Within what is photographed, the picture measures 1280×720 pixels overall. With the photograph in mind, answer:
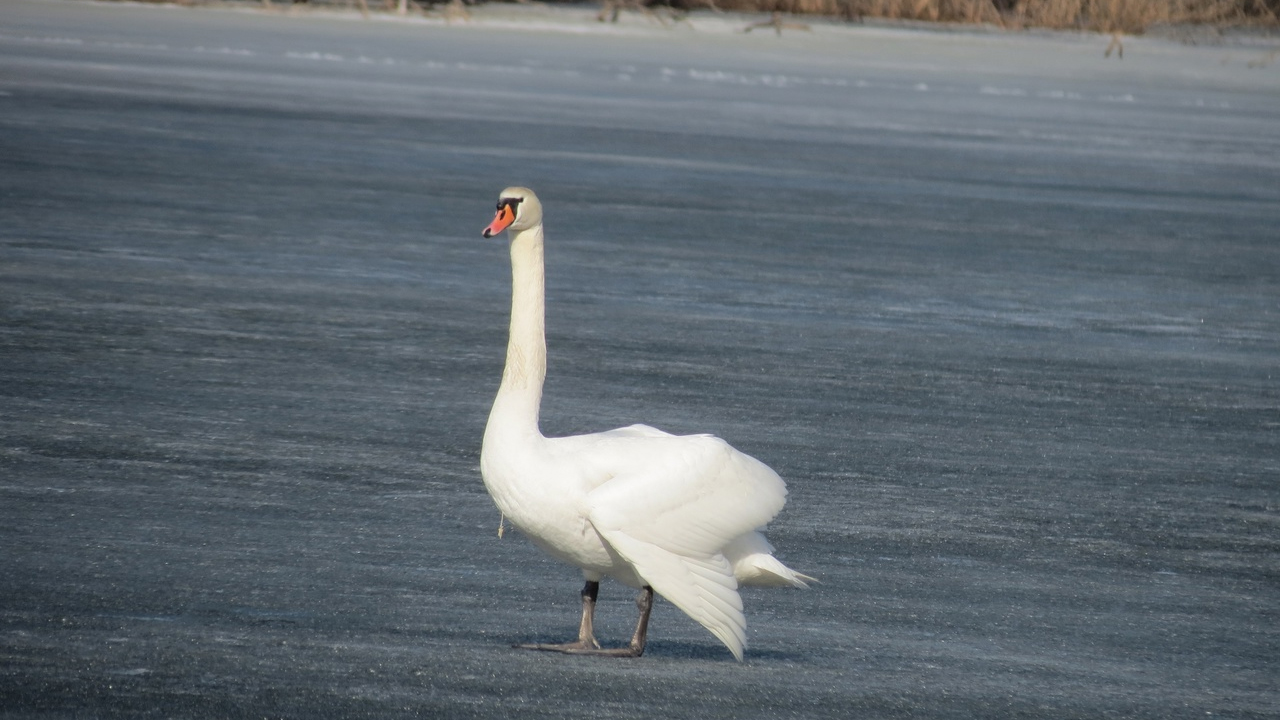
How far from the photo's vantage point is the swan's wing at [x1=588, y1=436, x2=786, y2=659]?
174 inches

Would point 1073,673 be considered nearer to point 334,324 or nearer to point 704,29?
point 334,324

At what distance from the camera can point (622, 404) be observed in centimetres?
776

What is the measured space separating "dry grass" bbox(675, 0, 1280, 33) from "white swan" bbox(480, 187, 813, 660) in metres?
32.9

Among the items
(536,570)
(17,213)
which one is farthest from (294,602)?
(17,213)

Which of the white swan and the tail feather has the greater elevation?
the white swan

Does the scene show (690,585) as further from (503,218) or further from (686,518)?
(503,218)

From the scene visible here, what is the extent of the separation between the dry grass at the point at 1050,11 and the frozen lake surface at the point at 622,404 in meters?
17.3

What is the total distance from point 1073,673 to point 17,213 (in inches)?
355

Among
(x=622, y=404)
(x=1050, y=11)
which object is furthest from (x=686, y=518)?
(x=1050, y=11)

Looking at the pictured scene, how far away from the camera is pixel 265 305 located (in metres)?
9.52

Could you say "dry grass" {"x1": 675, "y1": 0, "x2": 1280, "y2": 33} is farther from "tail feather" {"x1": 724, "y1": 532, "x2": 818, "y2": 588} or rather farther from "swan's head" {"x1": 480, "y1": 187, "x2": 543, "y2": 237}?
"tail feather" {"x1": 724, "y1": 532, "x2": 818, "y2": 588}

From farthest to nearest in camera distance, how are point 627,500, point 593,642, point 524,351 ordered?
point 524,351, point 593,642, point 627,500

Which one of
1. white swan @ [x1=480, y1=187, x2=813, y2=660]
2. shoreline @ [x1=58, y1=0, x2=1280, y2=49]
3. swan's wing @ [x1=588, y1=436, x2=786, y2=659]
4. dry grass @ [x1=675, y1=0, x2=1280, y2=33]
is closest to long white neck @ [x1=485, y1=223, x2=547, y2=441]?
white swan @ [x1=480, y1=187, x2=813, y2=660]

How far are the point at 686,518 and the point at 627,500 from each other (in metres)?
0.17
